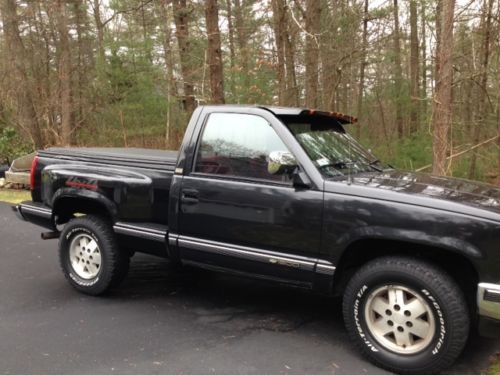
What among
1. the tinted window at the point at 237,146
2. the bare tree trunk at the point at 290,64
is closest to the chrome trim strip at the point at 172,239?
the tinted window at the point at 237,146

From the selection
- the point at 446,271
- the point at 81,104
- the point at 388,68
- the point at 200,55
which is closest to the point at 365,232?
the point at 446,271

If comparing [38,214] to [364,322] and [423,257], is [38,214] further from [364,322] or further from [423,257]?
[423,257]

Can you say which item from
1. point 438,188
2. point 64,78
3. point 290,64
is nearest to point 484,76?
point 290,64

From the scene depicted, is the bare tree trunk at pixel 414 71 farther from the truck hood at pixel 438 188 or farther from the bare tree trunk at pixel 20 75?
the bare tree trunk at pixel 20 75

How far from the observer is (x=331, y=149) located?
4.37m

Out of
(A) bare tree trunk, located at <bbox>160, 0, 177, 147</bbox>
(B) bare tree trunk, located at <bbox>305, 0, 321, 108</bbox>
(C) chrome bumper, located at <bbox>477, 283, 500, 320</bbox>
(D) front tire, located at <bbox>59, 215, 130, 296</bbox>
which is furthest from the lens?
(A) bare tree trunk, located at <bbox>160, 0, 177, 147</bbox>

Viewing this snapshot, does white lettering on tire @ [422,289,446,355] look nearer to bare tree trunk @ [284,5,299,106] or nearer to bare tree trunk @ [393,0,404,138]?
bare tree trunk @ [284,5,299,106]

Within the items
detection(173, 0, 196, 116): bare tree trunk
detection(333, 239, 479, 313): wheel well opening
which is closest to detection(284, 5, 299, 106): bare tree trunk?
detection(173, 0, 196, 116): bare tree trunk

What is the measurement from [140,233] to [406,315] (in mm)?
2474

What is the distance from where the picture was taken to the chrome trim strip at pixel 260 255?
3.83 m

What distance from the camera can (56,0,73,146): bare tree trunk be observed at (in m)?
18.5

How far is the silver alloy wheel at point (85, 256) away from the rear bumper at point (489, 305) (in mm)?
3468

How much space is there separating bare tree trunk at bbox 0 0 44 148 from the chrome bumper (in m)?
17.7

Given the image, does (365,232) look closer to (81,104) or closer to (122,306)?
(122,306)
